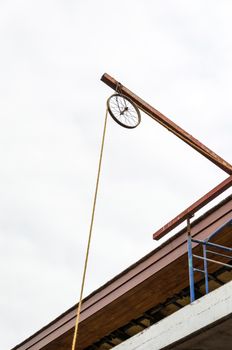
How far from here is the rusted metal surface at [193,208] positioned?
830 centimetres

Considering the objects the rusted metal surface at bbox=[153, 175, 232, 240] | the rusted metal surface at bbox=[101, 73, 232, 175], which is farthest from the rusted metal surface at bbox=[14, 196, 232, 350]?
the rusted metal surface at bbox=[101, 73, 232, 175]

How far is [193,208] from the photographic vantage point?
829cm

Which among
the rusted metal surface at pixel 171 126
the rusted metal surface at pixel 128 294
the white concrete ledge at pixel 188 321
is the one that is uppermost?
the rusted metal surface at pixel 171 126

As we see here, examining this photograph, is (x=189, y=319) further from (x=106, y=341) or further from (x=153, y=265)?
(x=106, y=341)

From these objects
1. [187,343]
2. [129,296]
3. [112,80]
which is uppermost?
[112,80]

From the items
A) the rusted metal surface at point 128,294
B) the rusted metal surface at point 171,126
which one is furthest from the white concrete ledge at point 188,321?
the rusted metal surface at point 171,126

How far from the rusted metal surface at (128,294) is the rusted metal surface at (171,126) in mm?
2656

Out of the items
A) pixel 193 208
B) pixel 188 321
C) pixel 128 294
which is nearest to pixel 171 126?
pixel 128 294

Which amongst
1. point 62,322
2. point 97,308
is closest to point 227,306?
point 97,308

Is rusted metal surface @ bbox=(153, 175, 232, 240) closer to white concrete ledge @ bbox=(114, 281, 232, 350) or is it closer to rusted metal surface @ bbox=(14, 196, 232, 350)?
rusted metal surface @ bbox=(14, 196, 232, 350)

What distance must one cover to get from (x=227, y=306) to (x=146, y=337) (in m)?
1.10

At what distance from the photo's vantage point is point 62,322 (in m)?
11.7

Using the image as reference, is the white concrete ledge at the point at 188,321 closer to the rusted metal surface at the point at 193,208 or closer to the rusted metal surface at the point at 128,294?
the rusted metal surface at the point at 193,208

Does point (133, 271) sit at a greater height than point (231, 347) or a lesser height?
greater
